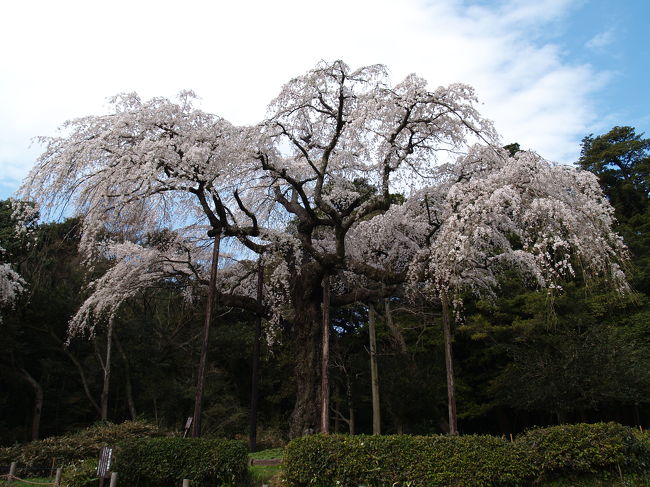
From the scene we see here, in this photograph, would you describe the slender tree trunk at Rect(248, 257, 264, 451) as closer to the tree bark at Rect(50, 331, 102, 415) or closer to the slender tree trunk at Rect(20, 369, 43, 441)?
the tree bark at Rect(50, 331, 102, 415)

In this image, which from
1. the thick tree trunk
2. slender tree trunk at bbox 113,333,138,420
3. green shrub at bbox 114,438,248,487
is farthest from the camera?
slender tree trunk at bbox 113,333,138,420

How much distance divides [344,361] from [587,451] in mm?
14417

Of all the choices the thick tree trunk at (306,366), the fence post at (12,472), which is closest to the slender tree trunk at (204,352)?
the thick tree trunk at (306,366)

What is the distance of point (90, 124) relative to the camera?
33.9 ft

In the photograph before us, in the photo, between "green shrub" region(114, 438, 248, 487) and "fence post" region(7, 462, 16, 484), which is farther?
"fence post" region(7, 462, 16, 484)

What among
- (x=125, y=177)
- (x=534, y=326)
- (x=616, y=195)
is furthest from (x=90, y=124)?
(x=616, y=195)

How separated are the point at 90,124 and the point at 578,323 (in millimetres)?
16134

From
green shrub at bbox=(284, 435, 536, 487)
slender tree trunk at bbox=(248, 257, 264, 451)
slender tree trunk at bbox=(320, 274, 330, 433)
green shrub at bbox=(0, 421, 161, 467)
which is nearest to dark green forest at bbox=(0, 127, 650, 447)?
slender tree trunk at bbox=(248, 257, 264, 451)

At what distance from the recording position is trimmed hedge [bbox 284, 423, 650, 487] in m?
7.00

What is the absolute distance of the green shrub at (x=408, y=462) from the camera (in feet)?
23.0

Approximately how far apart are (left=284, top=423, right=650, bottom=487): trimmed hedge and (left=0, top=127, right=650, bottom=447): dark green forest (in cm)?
855

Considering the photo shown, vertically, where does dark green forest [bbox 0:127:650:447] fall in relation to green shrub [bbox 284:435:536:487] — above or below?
above

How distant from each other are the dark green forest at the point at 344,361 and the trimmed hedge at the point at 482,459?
337 inches

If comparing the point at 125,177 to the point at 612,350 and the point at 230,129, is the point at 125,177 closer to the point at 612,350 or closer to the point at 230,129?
the point at 230,129
